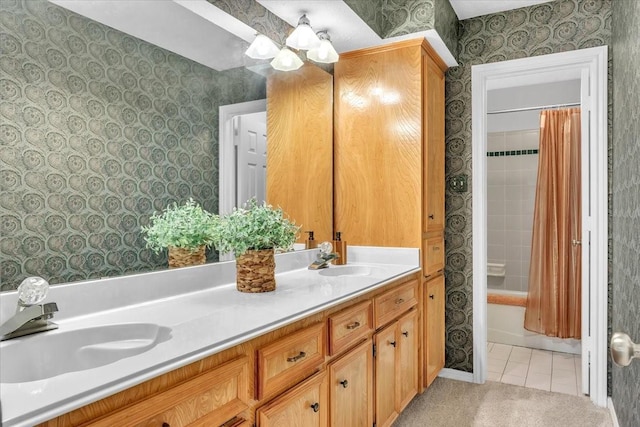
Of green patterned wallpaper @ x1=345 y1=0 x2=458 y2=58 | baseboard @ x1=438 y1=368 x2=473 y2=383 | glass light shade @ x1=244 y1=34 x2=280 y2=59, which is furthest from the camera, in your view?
baseboard @ x1=438 y1=368 x2=473 y2=383

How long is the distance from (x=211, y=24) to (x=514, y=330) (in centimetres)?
338

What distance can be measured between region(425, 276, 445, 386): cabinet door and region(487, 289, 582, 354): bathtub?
1.10 meters

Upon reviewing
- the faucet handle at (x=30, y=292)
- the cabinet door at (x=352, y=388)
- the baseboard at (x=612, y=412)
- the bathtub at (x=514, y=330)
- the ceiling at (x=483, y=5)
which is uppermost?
the ceiling at (x=483, y=5)

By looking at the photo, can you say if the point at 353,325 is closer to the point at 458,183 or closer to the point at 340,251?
the point at 340,251

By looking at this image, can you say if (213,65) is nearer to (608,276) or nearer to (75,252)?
(75,252)

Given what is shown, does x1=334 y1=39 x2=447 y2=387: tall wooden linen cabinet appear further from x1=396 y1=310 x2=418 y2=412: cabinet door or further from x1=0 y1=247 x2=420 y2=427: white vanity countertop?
x1=0 y1=247 x2=420 y2=427: white vanity countertop

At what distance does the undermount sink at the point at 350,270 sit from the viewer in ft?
8.01

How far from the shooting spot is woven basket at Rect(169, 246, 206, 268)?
1.68m

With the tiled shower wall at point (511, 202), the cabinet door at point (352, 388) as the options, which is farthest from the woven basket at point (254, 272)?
the tiled shower wall at point (511, 202)

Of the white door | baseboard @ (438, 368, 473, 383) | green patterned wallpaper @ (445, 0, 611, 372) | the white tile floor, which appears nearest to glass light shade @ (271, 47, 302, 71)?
the white door

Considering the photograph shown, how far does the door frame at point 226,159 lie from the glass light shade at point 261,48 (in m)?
0.29

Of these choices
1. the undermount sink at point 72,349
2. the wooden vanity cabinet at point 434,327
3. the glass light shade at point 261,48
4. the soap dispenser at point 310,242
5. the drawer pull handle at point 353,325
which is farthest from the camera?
the wooden vanity cabinet at point 434,327

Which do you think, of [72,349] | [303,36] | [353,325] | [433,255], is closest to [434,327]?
[433,255]

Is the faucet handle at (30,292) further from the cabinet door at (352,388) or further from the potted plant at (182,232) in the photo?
the cabinet door at (352,388)
